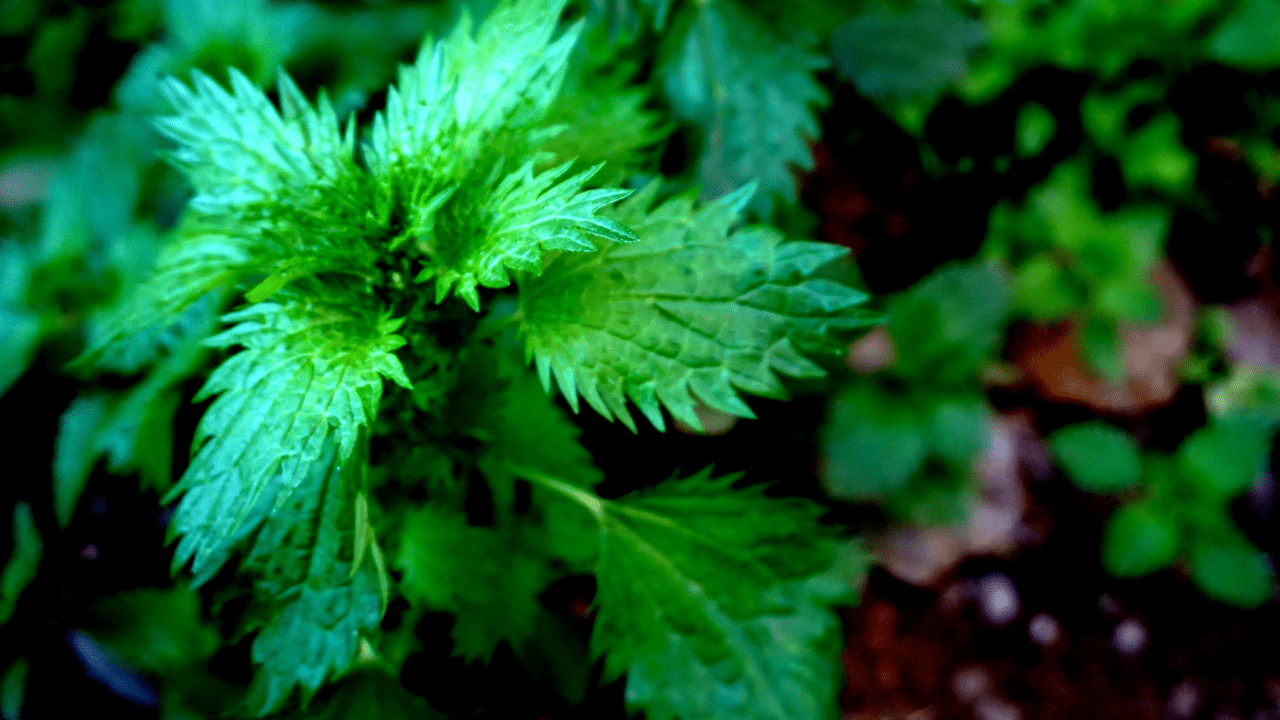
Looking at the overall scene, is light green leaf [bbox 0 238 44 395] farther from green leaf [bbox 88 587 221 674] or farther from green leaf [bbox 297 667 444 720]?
green leaf [bbox 297 667 444 720]

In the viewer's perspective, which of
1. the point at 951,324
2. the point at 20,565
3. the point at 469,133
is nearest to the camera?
the point at 469,133

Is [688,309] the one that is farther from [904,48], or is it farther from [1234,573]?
[1234,573]

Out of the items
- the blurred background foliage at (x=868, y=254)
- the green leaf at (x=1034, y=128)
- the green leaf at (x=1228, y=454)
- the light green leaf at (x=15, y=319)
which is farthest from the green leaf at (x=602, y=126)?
the green leaf at (x=1228, y=454)

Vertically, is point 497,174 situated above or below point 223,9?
below

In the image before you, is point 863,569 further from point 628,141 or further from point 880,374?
point 628,141

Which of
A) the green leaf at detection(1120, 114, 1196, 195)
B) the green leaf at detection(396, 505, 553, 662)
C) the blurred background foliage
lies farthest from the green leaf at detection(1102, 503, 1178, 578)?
the green leaf at detection(396, 505, 553, 662)

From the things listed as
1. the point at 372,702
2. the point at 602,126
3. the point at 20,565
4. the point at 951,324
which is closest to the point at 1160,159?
the point at 951,324

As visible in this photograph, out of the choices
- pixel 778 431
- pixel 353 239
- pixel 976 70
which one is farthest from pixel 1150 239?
pixel 353 239
